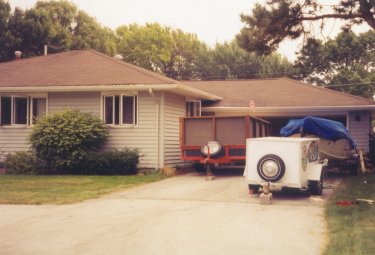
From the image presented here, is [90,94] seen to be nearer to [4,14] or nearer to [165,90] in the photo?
[165,90]

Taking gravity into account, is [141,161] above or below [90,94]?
below

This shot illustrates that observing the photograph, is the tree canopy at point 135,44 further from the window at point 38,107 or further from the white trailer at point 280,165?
the white trailer at point 280,165

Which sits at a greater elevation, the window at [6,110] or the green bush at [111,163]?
the window at [6,110]

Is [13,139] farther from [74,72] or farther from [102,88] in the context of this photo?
[102,88]

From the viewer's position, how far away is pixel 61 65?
2178cm

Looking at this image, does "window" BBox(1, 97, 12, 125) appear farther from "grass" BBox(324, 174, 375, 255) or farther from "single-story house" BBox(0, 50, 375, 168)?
"grass" BBox(324, 174, 375, 255)

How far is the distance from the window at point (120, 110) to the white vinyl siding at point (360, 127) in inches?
407

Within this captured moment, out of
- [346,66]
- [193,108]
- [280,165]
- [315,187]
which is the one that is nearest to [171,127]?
[193,108]

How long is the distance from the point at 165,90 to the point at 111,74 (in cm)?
265

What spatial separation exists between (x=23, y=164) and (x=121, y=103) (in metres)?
4.44

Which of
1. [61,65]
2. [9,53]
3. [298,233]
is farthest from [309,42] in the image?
[9,53]

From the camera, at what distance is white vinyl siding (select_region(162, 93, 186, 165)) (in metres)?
18.5

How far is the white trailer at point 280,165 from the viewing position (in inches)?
439

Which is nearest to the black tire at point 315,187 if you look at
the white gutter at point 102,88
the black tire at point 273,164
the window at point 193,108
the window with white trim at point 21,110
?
the black tire at point 273,164
